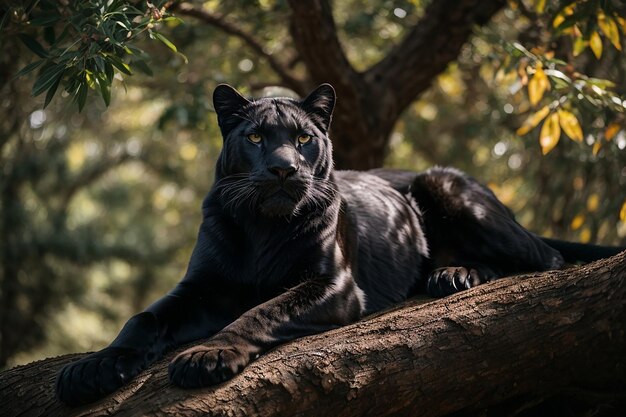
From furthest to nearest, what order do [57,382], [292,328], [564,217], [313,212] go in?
[564,217] < [313,212] < [292,328] < [57,382]

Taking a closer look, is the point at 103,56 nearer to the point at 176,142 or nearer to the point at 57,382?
the point at 57,382

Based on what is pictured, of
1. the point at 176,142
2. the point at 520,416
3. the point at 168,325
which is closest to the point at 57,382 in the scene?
the point at 168,325

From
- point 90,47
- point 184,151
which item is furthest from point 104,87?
point 184,151

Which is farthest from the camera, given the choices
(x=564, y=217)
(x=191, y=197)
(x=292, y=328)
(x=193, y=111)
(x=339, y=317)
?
(x=191, y=197)

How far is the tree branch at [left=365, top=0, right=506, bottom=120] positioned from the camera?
5.55 metres

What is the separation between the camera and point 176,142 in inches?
428

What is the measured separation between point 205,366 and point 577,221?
177 inches

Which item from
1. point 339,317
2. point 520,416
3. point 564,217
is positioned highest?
point 339,317

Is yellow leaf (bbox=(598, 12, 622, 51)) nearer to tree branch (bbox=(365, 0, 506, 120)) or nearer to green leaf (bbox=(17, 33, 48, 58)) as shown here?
tree branch (bbox=(365, 0, 506, 120))

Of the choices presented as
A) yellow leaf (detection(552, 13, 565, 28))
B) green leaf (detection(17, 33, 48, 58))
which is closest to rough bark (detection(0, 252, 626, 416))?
green leaf (detection(17, 33, 48, 58))

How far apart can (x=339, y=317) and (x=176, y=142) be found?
26.0ft

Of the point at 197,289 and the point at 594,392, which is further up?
the point at 197,289

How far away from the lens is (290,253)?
357cm

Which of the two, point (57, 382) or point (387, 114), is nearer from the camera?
point (57, 382)
